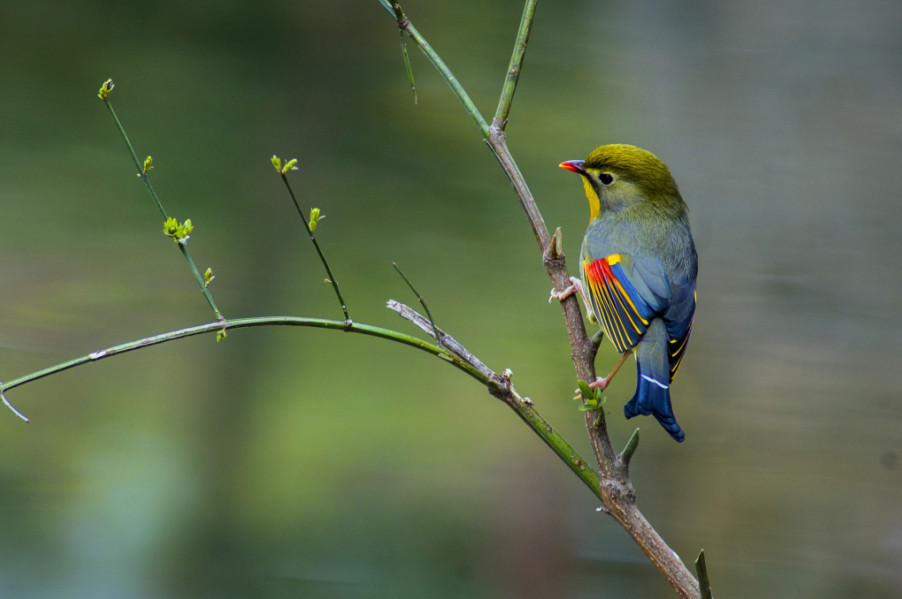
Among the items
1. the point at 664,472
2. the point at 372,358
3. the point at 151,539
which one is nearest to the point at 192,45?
the point at 372,358

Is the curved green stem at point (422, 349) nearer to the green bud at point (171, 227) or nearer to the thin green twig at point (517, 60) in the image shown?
the green bud at point (171, 227)

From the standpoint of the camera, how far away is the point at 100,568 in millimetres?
2584

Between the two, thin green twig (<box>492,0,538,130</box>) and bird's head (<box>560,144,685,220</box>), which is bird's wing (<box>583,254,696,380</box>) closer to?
bird's head (<box>560,144,685,220</box>)

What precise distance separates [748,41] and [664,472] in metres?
1.48

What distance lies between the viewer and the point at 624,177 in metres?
1.21

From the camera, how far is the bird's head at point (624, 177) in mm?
1190

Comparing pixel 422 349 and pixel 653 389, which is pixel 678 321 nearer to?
pixel 653 389

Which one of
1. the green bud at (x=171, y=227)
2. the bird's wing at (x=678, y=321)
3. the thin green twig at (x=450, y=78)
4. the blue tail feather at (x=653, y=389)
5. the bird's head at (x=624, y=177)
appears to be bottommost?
the blue tail feather at (x=653, y=389)

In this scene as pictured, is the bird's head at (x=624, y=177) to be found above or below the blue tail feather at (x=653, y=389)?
above

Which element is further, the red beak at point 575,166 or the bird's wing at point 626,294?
the red beak at point 575,166

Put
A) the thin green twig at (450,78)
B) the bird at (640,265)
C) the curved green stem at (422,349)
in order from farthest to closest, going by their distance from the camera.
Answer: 1. the bird at (640,265)
2. the thin green twig at (450,78)
3. the curved green stem at (422,349)

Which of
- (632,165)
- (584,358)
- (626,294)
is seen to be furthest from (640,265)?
(584,358)

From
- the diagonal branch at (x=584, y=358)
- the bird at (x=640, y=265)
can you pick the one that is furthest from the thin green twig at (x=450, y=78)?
the bird at (x=640, y=265)

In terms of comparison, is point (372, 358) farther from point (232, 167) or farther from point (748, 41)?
point (748, 41)
